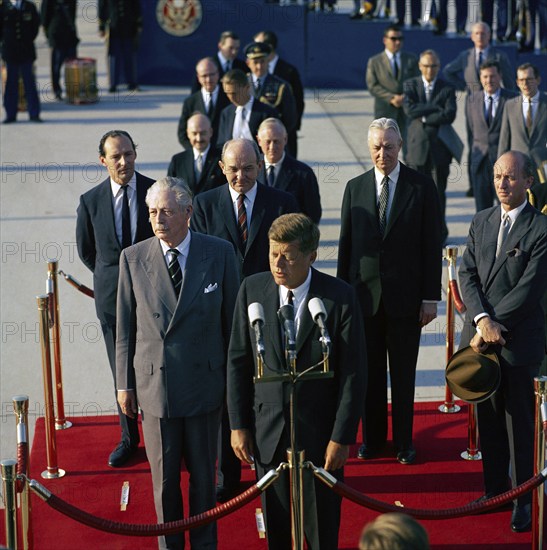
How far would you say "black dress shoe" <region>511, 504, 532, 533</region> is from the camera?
21.8 feet

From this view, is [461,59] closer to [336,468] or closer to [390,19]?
[390,19]

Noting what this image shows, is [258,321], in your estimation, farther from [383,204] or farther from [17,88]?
[17,88]

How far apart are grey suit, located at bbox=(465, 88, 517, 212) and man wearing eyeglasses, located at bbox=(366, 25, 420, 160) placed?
4.55ft

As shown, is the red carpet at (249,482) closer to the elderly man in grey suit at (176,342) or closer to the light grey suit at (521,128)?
the elderly man in grey suit at (176,342)

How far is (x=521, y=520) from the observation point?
21.8 feet

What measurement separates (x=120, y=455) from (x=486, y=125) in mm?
5954

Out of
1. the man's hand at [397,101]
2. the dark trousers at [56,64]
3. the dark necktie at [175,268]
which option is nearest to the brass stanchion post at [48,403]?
the dark necktie at [175,268]

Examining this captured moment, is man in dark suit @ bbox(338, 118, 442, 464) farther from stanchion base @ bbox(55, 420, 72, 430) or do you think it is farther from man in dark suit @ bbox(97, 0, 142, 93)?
man in dark suit @ bbox(97, 0, 142, 93)

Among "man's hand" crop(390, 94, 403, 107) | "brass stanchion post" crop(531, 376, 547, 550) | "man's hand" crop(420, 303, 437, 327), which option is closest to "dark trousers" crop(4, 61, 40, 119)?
"man's hand" crop(390, 94, 403, 107)

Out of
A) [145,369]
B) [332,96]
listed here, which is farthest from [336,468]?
[332,96]

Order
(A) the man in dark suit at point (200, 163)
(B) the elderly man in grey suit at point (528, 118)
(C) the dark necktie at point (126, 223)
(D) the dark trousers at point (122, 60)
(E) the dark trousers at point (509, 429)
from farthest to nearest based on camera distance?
(D) the dark trousers at point (122, 60) → (B) the elderly man in grey suit at point (528, 118) → (A) the man in dark suit at point (200, 163) → (C) the dark necktie at point (126, 223) → (E) the dark trousers at point (509, 429)

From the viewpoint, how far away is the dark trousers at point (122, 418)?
24.5 ft

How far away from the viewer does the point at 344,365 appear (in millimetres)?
5539

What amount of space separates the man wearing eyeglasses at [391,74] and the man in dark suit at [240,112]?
10.6ft
